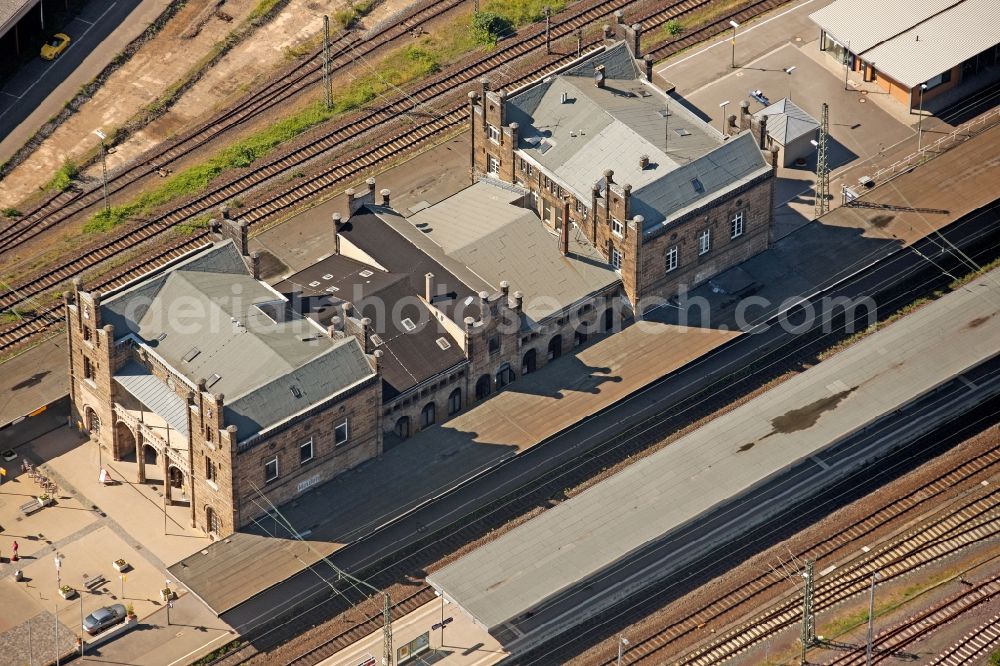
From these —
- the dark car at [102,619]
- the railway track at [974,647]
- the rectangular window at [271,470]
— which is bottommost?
the railway track at [974,647]

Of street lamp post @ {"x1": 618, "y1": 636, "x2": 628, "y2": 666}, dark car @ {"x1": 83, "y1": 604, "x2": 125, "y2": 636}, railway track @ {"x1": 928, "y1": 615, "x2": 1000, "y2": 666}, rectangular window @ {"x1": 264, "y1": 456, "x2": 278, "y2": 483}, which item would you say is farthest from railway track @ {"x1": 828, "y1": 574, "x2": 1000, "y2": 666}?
dark car @ {"x1": 83, "y1": 604, "x2": 125, "y2": 636}

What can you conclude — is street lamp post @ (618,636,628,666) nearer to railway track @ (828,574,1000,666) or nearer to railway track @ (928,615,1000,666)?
railway track @ (828,574,1000,666)

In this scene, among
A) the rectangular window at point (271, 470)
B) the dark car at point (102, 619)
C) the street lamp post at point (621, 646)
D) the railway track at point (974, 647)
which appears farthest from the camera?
the rectangular window at point (271, 470)

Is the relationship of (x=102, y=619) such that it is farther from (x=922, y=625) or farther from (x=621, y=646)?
(x=922, y=625)

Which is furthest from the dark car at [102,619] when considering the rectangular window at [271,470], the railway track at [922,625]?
the railway track at [922,625]

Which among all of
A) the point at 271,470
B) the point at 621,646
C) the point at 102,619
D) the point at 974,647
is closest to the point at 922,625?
the point at 974,647

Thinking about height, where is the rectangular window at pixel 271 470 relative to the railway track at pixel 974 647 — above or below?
above

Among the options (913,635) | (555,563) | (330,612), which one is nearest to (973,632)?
(913,635)

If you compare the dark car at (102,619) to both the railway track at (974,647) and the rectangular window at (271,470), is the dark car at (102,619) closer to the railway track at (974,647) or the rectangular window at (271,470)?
the rectangular window at (271,470)
